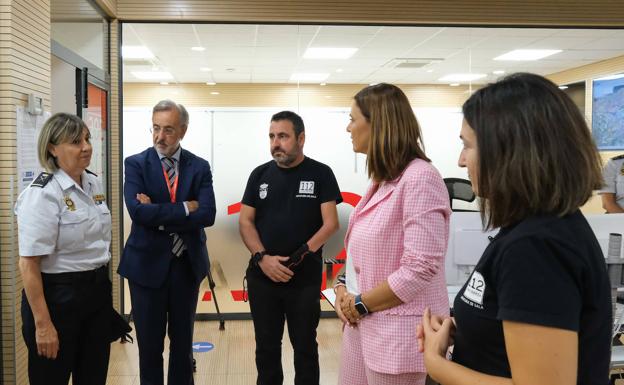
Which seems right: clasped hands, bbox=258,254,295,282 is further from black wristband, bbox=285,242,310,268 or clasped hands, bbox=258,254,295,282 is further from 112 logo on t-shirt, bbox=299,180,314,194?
112 logo on t-shirt, bbox=299,180,314,194

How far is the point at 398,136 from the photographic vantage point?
71.5 inches

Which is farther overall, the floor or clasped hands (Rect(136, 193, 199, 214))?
the floor

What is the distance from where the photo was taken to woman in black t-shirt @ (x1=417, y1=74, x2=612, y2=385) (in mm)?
851

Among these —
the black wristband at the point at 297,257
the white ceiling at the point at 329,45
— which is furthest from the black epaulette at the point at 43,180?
the white ceiling at the point at 329,45

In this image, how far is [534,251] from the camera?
866 mm

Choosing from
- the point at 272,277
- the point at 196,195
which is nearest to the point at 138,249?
the point at 196,195

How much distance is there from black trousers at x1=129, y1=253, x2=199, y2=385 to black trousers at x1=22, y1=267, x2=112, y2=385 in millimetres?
317

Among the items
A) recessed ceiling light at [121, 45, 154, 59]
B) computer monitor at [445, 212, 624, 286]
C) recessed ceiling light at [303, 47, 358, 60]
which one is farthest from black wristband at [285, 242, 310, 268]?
recessed ceiling light at [121, 45, 154, 59]

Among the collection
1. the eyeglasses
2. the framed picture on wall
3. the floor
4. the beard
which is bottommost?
the floor

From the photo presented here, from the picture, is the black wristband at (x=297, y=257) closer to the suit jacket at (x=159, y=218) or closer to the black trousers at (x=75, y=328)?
the suit jacket at (x=159, y=218)

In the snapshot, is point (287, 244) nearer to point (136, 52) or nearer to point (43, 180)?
point (43, 180)

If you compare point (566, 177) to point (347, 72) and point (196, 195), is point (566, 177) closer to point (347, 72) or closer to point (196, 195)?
point (196, 195)

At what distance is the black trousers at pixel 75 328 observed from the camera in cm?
217

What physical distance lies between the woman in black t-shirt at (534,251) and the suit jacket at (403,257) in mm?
657
